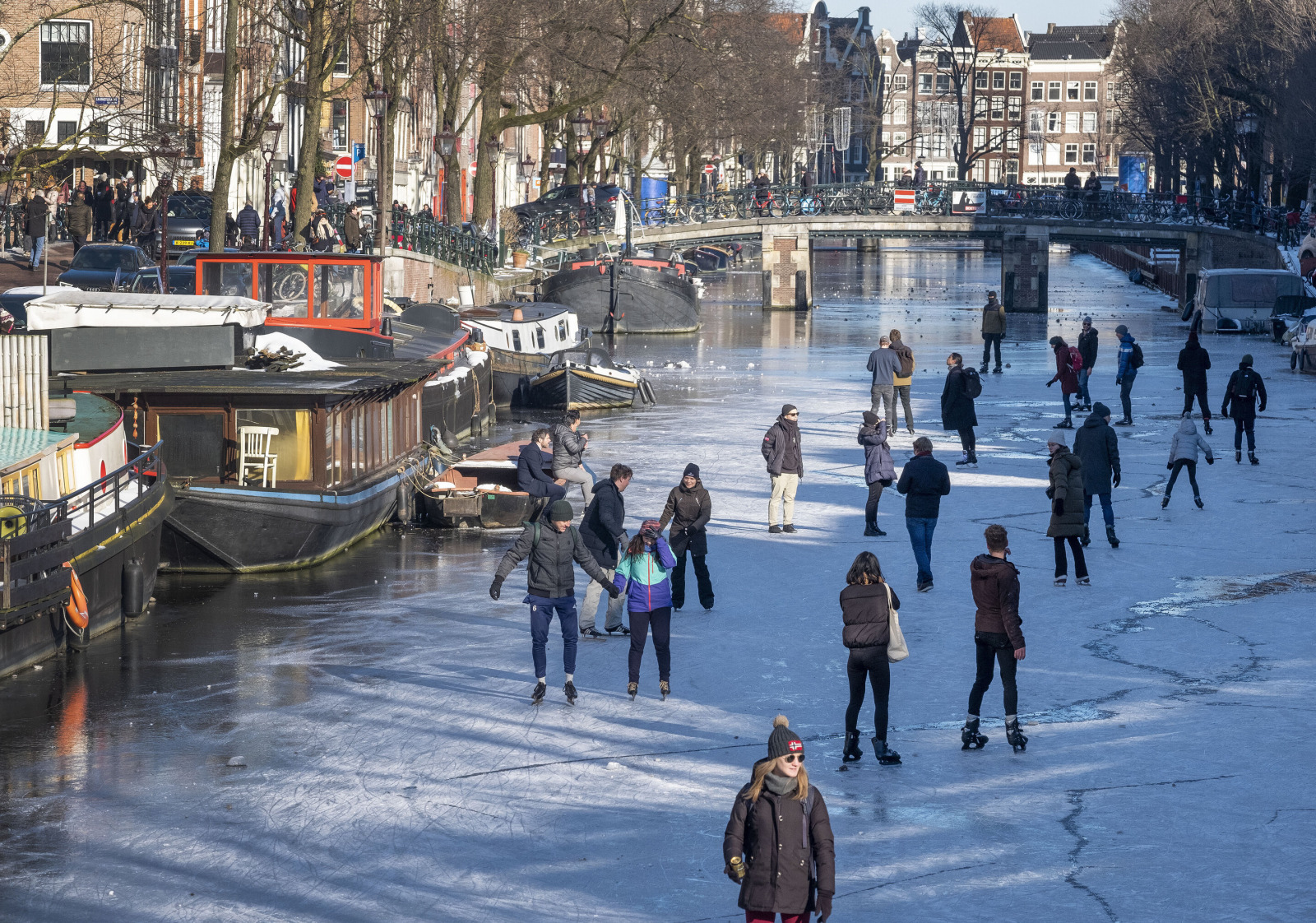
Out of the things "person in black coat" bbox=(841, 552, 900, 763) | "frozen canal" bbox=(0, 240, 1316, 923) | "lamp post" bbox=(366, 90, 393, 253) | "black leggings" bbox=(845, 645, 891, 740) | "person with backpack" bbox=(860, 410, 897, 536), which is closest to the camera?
"frozen canal" bbox=(0, 240, 1316, 923)

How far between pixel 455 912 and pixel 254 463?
11.7 m

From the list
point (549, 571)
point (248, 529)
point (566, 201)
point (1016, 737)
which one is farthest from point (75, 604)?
point (566, 201)

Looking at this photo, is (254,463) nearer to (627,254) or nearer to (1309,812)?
(1309,812)

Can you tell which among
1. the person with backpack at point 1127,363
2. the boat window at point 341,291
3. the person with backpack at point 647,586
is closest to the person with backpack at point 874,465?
the person with backpack at point 647,586

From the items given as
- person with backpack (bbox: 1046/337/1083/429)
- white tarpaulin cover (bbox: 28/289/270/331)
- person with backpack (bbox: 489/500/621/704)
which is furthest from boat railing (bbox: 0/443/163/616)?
person with backpack (bbox: 1046/337/1083/429)

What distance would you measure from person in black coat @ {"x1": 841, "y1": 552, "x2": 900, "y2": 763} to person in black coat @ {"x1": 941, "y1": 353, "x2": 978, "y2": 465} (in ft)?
45.6

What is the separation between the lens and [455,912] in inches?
368

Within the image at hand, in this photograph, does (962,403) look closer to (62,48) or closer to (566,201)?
(62,48)

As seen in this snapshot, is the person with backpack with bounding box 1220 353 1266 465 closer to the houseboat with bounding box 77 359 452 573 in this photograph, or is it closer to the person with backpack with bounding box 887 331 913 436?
the person with backpack with bounding box 887 331 913 436

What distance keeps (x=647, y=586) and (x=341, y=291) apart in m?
16.2

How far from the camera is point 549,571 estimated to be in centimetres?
1309

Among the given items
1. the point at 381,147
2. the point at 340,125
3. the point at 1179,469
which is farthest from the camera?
the point at 340,125

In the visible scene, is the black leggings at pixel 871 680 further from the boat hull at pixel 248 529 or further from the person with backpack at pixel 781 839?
the boat hull at pixel 248 529

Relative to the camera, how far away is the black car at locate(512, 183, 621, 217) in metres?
65.3
